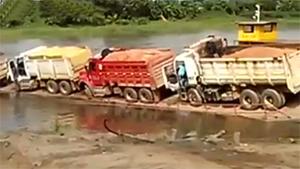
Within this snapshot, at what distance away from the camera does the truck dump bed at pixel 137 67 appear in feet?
77.7

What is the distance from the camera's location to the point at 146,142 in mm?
17906

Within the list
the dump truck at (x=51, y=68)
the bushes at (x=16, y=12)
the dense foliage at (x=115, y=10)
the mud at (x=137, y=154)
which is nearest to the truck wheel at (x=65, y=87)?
the dump truck at (x=51, y=68)

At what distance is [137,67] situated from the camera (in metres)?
23.8

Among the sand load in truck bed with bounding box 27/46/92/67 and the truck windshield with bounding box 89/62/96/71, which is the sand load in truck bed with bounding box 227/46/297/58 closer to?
the truck windshield with bounding box 89/62/96/71

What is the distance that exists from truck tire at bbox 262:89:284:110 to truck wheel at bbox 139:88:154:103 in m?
4.46

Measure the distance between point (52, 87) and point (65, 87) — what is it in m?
0.79

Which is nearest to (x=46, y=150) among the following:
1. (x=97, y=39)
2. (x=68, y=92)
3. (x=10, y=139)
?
(x=10, y=139)

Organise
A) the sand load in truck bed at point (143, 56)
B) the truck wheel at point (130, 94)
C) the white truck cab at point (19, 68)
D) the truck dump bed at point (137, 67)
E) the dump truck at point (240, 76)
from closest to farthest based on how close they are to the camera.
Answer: the dump truck at point (240, 76) < the truck dump bed at point (137, 67) < the sand load in truck bed at point (143, 56) < the truck wheel at point (130, 94) < the white truck cab at point (19, 68)

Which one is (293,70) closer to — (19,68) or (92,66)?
(92,66)

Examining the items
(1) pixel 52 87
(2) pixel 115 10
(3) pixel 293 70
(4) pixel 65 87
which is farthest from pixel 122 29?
(3) pixel 293 70

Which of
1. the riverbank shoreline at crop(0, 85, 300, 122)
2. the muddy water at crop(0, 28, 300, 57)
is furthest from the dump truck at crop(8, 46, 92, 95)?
the muddy water at crop(0, 28, 300, 57)

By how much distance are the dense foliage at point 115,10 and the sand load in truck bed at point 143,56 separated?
43.1m

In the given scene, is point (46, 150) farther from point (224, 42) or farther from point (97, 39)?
point (97, 39)

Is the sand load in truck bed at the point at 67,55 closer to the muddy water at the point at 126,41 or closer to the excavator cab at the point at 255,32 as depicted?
the excavator cab at the point at 255,32
